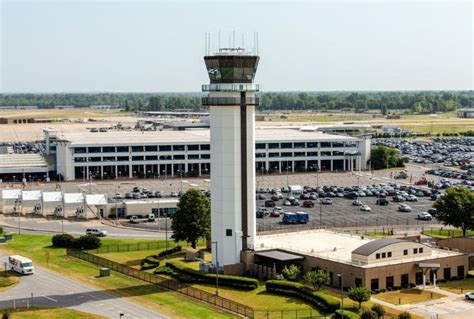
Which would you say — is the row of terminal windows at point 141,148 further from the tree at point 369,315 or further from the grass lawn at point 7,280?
the tree at point 369,315

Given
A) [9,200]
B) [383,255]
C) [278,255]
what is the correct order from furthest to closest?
[9,200], [278,255], [383,255]

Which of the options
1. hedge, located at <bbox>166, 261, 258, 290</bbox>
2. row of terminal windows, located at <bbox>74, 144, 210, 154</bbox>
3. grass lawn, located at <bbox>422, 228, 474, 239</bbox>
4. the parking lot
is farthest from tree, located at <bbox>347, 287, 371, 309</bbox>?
row of terminal windows, located at <bbox>74, 144, 210, 154</bbox>

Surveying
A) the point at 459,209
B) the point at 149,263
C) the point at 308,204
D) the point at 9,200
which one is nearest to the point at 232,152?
the point at 149,263

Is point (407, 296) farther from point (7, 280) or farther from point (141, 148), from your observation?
point (141, 148)

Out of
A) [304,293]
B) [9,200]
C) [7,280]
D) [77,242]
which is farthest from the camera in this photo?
[9,200]

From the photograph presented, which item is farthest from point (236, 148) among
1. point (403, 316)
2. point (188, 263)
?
point (403, 316)

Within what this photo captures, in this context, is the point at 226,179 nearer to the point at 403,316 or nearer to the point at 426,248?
the point at 426,248
